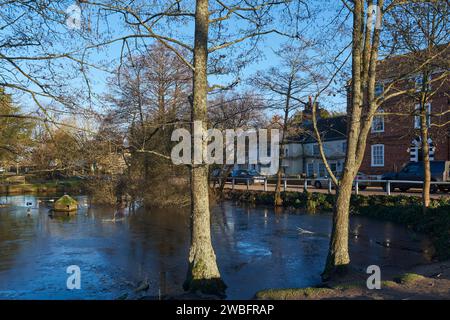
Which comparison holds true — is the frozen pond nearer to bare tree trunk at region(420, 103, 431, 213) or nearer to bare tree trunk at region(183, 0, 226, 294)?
bare tree trunk at region(183, 0, 226, 294)

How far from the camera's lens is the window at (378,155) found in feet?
114

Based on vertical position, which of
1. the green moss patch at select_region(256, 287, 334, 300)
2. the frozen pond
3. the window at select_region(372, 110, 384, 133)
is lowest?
the frozen pond

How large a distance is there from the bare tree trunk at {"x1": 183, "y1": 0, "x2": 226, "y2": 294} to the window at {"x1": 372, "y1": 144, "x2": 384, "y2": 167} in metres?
29.5

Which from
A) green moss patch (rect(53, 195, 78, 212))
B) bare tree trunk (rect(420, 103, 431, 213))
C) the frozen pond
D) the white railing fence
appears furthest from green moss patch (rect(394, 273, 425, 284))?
green moss patch (rect(53, 195, 78, 212))

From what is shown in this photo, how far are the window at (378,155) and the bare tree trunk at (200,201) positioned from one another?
Result: 2945 cm

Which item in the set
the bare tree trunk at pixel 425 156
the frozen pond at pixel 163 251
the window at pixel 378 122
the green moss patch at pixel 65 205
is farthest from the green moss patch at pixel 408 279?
the green moss patch at pixel 65 205

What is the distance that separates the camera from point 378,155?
35.1 meters

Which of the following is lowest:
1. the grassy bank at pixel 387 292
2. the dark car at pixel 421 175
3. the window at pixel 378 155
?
the grassy bank at pixel 387 292

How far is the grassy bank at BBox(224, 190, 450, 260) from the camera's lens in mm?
14628

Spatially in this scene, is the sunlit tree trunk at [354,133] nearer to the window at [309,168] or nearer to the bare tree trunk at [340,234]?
the bare tree trunk at [340,234]

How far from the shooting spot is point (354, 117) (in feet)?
30.7

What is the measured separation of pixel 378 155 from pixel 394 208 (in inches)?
639

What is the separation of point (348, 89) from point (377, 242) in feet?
19.8
